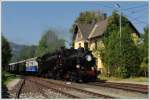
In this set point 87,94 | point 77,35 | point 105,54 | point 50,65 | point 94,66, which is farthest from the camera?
point 77,35

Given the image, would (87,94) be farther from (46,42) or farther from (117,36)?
(46,42)

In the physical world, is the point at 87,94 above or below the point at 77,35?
below

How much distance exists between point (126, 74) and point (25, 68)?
55.3 feet

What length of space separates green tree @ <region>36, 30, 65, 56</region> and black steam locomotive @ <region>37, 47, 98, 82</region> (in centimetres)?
2076

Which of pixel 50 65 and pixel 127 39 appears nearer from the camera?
pixel 50 65

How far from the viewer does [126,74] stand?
1353 inches

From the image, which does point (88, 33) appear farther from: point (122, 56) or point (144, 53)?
point (144, 53)

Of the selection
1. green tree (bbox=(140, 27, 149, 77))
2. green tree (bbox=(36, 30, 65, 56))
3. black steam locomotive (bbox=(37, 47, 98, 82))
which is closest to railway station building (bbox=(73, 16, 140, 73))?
green tree (bbox=(36, 30, 65, 56))

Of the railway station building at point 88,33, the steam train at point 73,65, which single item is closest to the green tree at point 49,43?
the railway station building at point 88,33

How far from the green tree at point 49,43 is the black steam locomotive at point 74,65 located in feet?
68.1

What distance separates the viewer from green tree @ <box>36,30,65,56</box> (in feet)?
169

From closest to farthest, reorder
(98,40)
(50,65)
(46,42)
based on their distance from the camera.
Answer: (50,65) < (98,40) < (46,42)

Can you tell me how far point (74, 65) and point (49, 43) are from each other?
98.9 ft

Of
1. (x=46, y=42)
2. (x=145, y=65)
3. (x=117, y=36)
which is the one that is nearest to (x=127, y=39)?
(x=117, y=36)
